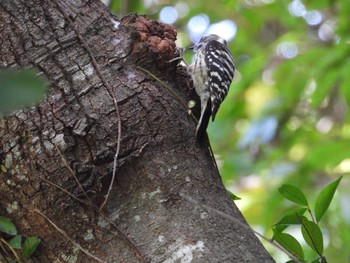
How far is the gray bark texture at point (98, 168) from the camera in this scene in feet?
5.69

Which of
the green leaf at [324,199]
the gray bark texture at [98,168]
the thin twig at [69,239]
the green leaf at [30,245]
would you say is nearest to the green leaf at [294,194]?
the green leaf at [324,199]

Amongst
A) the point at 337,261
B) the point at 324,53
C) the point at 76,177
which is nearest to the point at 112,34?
the point at 76,177

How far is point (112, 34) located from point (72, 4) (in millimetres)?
168

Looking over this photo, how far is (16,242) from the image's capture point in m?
1.83

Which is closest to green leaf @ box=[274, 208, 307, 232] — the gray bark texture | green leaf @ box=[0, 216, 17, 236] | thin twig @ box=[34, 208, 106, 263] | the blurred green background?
the gray bark texture

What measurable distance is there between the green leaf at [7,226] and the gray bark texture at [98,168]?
0.02 metres

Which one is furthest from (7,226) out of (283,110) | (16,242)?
(283,110)

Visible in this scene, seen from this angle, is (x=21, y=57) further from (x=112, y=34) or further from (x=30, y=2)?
(x=112, y=34)

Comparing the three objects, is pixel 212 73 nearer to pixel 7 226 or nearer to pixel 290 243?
pixel 290 243

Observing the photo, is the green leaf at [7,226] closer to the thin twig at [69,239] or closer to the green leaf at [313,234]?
the thin twig at [69,239]

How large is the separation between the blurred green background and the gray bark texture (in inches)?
50.3

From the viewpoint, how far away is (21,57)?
6.07 feet

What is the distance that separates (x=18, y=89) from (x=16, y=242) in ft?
4.33

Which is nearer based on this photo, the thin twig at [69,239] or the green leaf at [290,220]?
the thin twig at [69,239]
